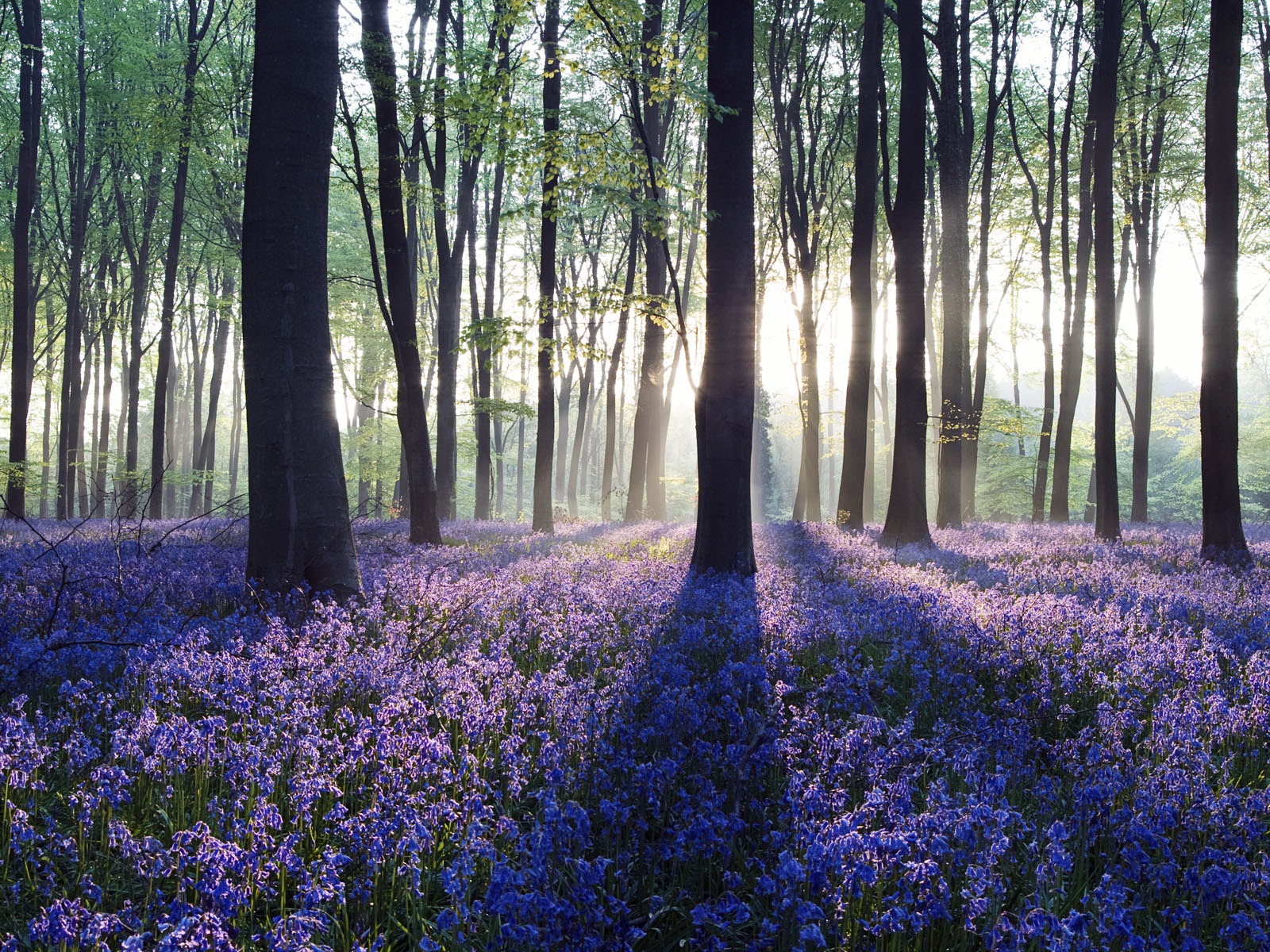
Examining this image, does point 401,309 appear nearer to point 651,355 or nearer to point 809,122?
point 651,355

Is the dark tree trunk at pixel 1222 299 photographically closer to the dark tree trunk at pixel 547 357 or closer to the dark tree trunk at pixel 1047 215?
the dark tree trunk at pixel 547 357

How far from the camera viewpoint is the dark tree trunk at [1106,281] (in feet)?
45.0

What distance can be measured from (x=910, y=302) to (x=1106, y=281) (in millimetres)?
4400

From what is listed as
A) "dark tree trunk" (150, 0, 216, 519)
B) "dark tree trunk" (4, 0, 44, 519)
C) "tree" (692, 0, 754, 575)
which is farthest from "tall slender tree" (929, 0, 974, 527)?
"dark tree trunk" (4, 0, 44, 519)

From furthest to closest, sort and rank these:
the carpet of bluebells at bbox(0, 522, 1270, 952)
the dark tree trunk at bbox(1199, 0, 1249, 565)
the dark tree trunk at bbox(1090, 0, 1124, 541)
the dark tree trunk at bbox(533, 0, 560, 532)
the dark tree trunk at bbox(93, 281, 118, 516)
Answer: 1. the dark tree trunk at bbox(93, 281, 118, 516)
2. the dark tree trunk at bbox(533, 0, 560, 532)
3. the dark tree trunk at bbox(1090, 0, 1124, 541)
4. the dark tree trunk at bbox(1199, 0, 1249, 565)
5. the carpet of bluebells at bbox(0, 522, 1270, 952)

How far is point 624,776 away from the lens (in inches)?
115

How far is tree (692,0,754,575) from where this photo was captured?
8.62m

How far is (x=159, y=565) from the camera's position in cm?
750

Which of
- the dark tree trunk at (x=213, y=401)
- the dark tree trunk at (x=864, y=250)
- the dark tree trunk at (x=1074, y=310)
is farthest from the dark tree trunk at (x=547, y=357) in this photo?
the dark tree trunk at (x=213, y=401)

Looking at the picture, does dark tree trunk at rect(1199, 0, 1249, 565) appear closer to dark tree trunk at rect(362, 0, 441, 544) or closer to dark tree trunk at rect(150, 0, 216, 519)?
dark tree trunk at rect(362, 0, 441, 544)

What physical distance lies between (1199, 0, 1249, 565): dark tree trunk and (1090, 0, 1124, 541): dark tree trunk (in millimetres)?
3088

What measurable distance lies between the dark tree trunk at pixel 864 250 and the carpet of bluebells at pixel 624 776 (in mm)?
9955

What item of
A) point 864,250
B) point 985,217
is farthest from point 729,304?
point 985,217

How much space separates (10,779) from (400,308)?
1048cm
